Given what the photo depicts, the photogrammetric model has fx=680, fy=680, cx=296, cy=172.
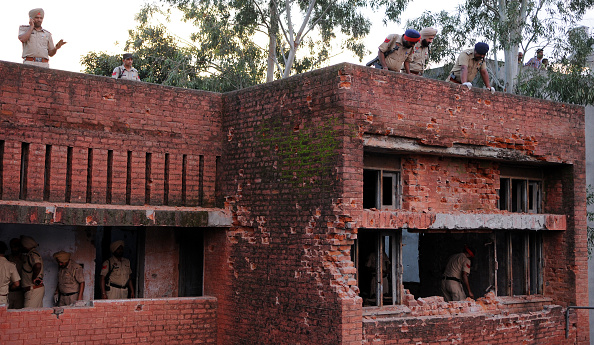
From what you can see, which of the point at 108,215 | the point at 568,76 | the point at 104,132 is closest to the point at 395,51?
the point at 104,132

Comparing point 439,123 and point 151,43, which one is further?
point 151,43

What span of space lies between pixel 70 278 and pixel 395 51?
6.44m

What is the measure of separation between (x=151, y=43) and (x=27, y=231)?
15.6 metres

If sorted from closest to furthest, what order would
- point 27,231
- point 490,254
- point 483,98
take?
point 27,231 → point 483,98 → point 490,254

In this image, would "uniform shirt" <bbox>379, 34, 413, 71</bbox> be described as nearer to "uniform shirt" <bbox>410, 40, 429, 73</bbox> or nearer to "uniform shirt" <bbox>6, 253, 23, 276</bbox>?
"uniform shirt" <bbox>410, 40, 429, 73</bbox>

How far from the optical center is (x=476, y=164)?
11.8 metres

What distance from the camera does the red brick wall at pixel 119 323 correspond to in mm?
9594

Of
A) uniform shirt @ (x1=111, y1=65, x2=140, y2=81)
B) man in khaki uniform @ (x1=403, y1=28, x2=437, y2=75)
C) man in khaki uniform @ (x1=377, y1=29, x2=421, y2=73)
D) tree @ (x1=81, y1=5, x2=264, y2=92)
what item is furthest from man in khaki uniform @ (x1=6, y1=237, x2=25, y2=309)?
tree @ (x1=81, y1=5, x2=264, y2=92)

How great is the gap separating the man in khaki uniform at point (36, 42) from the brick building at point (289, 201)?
995 millimetres

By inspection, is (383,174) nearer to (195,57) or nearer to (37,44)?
(37,44)

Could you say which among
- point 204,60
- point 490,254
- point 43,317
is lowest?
point 43,317

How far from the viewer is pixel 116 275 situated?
11164 mm

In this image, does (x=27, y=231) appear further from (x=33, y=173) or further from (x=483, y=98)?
(x=483, y=98)

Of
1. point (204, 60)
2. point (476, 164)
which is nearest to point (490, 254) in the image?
point (476, 164)
